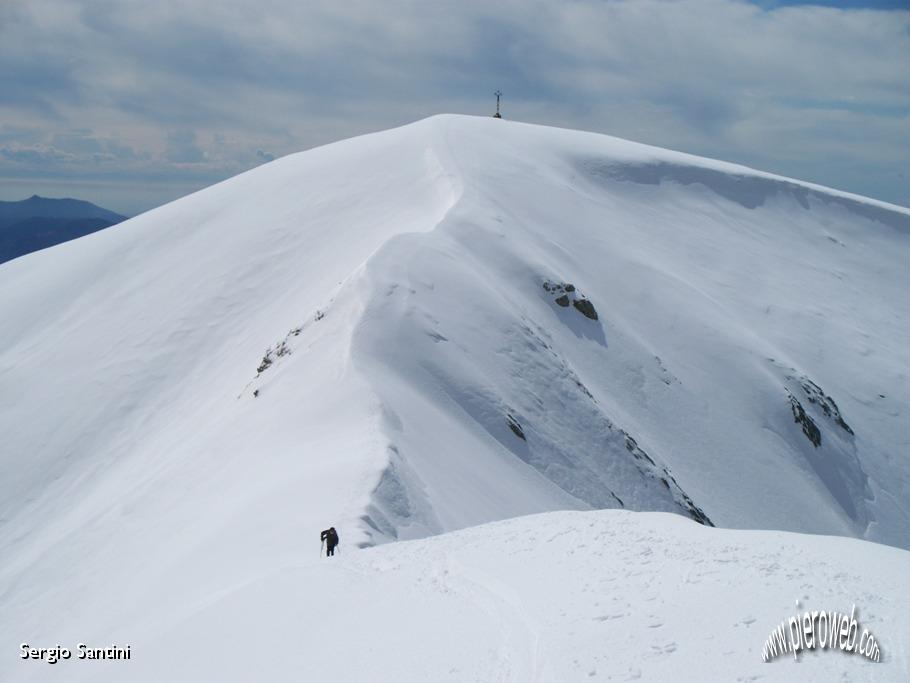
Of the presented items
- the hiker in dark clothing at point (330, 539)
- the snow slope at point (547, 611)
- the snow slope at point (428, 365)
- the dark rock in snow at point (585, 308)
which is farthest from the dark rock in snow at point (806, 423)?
the hiker in dark clothing at point (330, 539)

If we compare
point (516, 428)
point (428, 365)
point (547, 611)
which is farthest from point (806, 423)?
point (547, 611)

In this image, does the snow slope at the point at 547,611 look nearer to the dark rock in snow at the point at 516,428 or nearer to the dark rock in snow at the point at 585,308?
the dark rock in snow at the point at 516,428

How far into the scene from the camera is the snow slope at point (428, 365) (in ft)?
Result: 68.0

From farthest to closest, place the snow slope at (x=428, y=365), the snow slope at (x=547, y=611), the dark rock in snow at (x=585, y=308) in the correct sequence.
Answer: the dark rock in snow at (x=585, y=308) < the snow slope at (x=428, y=365) < the snow slope at (x=547, y=611)

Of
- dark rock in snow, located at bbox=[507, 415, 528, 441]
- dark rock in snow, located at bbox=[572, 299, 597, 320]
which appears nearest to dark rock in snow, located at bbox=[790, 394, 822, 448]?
dark rock in snow, located at bbox=[572, 299, 597, 320]

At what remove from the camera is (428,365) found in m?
28.0

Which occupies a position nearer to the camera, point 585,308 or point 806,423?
point 585,308

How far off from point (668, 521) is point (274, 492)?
959 centimetres

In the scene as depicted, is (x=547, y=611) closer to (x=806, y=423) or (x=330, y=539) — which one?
(x=330, y=539)

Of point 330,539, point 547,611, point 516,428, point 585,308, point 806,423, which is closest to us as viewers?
point 547,611

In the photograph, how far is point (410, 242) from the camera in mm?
35344

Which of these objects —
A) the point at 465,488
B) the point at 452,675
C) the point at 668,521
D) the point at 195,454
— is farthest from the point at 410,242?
the point at 452,675

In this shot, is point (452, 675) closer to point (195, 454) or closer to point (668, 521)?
point (668, 521)

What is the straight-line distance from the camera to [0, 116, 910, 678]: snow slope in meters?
20.7
